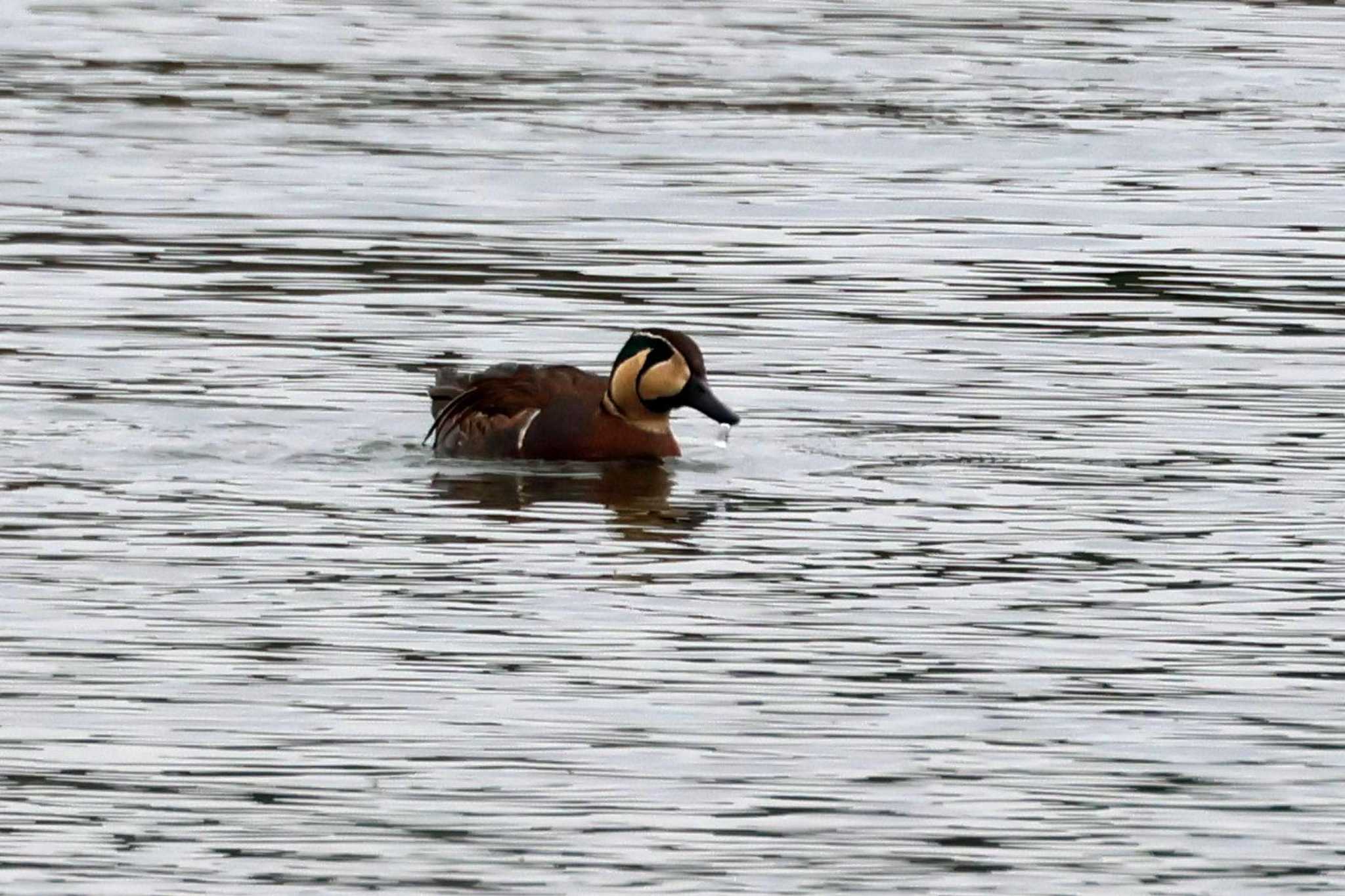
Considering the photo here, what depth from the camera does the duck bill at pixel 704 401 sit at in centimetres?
1550

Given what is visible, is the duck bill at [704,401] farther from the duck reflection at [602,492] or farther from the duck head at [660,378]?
the duck reflection at [602,492]

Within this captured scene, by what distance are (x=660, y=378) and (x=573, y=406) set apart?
0.40 meters

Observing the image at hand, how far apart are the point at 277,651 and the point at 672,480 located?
15.0 ft

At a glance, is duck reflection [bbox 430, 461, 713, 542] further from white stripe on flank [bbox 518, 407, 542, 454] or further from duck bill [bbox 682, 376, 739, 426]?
duck bill [bbox 682, 376, 739, 426]

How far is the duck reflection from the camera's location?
555 inches

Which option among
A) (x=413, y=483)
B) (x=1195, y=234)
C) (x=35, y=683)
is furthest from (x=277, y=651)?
(x=1195, y=234)

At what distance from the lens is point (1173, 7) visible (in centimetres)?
3975

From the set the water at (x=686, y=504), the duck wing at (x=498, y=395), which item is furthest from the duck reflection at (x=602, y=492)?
the duck wing at (x=498, y=395)

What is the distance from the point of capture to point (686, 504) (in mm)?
14664

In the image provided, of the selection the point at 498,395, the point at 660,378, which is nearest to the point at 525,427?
the point at 498,395

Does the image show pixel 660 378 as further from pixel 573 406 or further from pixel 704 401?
pixel 573 406

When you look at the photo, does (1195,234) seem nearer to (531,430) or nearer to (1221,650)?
(531,430)

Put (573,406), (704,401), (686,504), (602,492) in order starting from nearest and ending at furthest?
1. (686,504)
2. (602,492)
3. (704,401)
4. (573,406)

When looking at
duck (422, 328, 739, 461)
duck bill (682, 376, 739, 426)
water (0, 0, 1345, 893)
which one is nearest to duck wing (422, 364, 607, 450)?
duck (422, 328, 739, 461)
